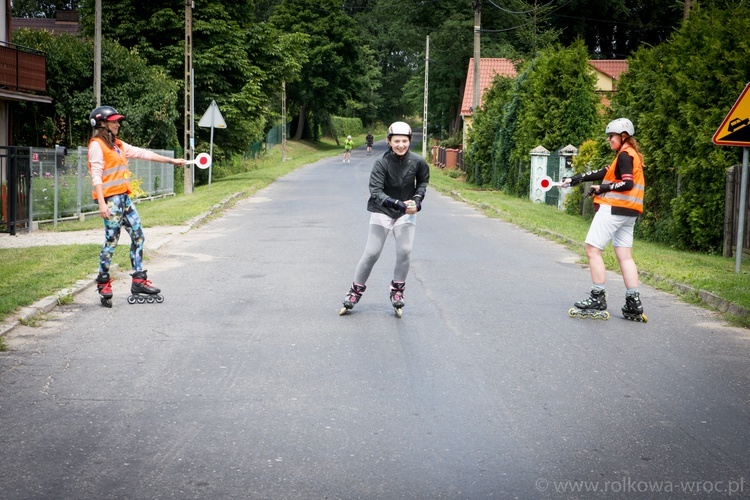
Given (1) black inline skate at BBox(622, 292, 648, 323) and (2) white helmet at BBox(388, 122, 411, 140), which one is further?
(1) black inline skate at BBox(622, 292, 648, 323)

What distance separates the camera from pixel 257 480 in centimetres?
445

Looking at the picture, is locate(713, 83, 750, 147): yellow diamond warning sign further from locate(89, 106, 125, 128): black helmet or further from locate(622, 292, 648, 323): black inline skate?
locate(89, 106, 125, 128): black helmet

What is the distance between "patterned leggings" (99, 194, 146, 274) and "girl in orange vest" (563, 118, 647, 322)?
4.27m

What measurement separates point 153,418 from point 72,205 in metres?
15.3

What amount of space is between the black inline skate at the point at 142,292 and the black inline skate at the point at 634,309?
15.2ft

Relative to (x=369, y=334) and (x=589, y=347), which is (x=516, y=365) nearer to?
(x=589, y=347)

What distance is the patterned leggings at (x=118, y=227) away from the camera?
9.23 m

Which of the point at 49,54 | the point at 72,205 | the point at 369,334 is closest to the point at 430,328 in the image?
the point at 369,334

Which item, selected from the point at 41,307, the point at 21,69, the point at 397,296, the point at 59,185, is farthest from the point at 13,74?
the point at 397,296

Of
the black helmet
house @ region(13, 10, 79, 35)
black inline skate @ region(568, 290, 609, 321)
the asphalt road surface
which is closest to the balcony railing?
the asphalt road surface

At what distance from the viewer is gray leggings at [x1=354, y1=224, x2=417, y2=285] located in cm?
891

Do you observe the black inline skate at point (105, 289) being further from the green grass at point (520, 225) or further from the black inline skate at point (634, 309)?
the black inline skate at point (634, 309)

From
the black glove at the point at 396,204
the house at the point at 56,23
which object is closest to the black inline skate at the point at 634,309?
the black glove at the point at 396,204

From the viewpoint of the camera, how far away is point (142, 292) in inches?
378
